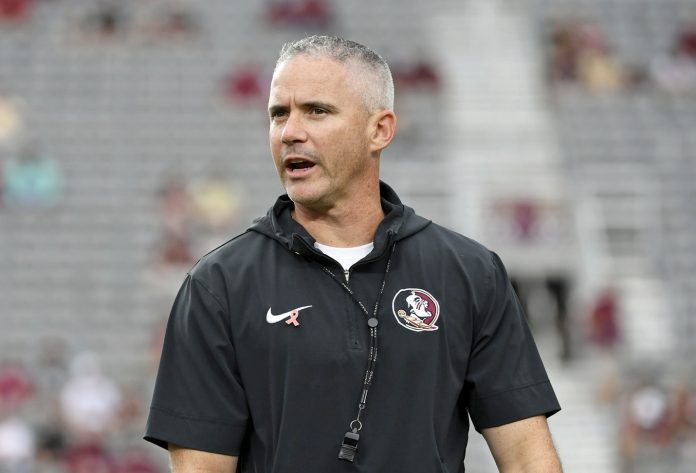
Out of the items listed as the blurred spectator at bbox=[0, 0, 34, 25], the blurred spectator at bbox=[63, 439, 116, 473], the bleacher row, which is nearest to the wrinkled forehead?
the blurred spectator at bbox=[63, 439, 116, 473]

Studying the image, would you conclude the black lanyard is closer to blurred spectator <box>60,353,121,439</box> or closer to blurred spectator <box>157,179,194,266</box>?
blurred spectator <box>60,353,121,439</box>

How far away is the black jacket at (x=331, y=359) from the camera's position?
97.1 inches

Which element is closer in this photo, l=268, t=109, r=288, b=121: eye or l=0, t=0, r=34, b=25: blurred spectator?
l=268, t=109, r=288, b=121: eye

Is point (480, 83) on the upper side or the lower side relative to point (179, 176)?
upper

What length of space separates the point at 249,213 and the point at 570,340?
352cm

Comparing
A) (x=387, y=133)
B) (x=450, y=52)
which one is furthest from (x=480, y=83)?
(x=387, y=133)

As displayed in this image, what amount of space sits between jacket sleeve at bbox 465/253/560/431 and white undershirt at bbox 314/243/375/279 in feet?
0.77

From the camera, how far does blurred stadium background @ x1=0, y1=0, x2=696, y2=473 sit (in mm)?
12102

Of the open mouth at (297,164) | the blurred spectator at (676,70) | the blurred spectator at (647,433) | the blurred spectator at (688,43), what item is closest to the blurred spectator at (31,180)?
the blurred spectator at (647,433)

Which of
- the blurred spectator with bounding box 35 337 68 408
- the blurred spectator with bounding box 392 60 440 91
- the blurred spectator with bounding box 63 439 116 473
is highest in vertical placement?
the blurred spectator with bounding box 392 60 440 91

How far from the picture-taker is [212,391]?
2.52 m

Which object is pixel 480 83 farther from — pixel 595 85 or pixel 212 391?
pixel 212 391

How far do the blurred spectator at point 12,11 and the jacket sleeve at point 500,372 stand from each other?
14909mm

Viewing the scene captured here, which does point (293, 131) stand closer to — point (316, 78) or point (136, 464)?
point (316, 78)
